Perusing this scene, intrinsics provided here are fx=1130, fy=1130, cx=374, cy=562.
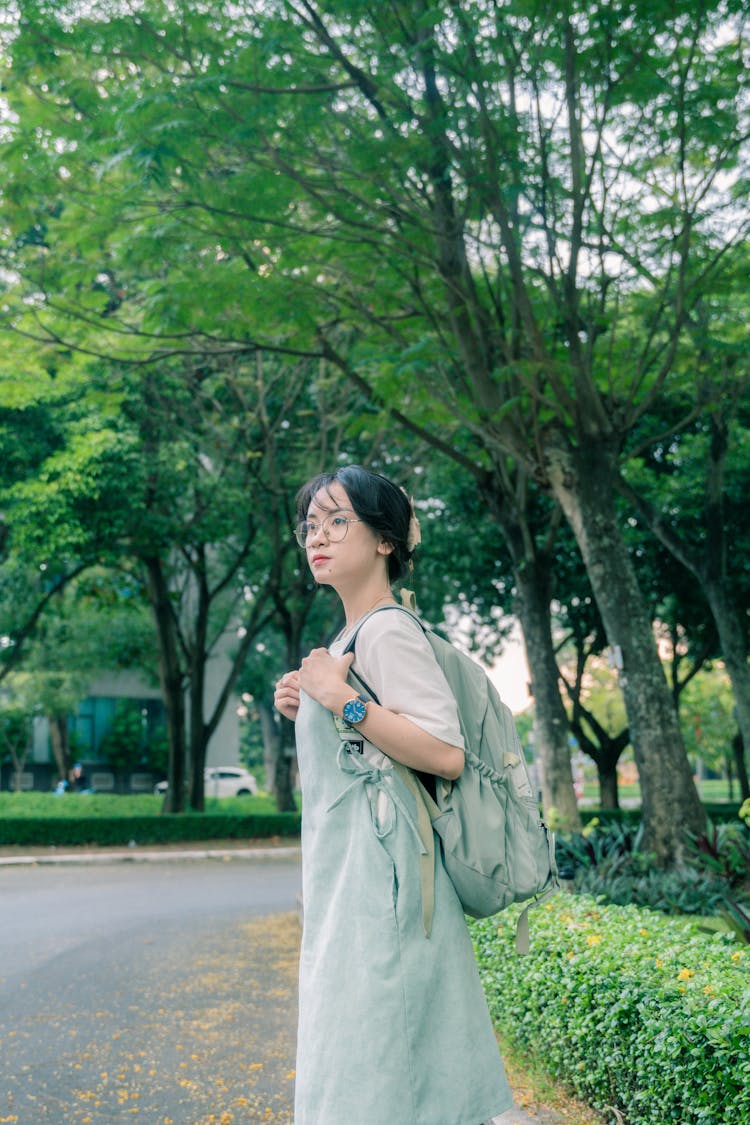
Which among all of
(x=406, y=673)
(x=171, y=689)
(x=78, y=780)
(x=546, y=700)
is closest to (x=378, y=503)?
(x=406, y=673)

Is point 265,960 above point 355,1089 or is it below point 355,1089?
below

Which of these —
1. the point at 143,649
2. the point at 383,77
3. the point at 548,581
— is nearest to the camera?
the point at 383,77

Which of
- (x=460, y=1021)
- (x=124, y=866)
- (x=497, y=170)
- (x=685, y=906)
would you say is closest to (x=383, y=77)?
(x=497, y=170)

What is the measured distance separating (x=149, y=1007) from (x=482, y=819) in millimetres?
5644

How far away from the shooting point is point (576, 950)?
4.77 m

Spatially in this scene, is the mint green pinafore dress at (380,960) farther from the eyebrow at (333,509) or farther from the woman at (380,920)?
the eyebrow at (333,509)

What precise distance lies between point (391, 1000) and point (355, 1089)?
6.6 inches

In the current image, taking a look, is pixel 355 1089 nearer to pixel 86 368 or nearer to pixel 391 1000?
pixel 391 1000

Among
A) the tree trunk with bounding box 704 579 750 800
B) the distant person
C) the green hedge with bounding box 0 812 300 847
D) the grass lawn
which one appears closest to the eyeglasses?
the tree trunk with bounding box 704 579 750 800

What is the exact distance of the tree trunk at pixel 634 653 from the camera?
9.34 metres

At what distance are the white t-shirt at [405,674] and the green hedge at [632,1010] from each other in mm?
1732

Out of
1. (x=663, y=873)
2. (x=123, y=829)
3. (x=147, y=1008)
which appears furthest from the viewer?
(x=123, y=829)

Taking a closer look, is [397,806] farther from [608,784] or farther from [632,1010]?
[608,784]

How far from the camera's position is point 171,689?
22938 mm
